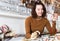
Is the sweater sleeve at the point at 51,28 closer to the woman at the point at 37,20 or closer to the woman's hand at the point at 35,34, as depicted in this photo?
the woman at the point at 37,20

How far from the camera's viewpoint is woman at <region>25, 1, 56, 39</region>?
1.39 metres

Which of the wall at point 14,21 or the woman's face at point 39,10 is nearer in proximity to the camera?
the wall at point 14,21

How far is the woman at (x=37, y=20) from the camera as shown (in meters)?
1.39

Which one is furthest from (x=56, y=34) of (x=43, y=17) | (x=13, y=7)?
(x=13, y=7)

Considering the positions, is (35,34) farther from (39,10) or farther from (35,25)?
(39,10)

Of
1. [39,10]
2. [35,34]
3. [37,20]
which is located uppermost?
[39,10]

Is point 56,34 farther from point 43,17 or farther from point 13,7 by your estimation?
point 13,7

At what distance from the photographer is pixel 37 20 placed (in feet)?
4.66

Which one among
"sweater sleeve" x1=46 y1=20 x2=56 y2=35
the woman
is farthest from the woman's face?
"sweater sleeve" x1=46 y1=20 x2=56 y2=35

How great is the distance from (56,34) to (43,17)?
0.77ft

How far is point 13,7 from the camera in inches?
52.2

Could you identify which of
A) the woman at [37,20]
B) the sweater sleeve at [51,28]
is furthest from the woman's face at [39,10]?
the sweater sleeve at [51,28]

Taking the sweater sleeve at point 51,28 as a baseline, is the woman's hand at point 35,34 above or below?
below

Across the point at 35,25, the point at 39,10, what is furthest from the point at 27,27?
the point at 39,10
